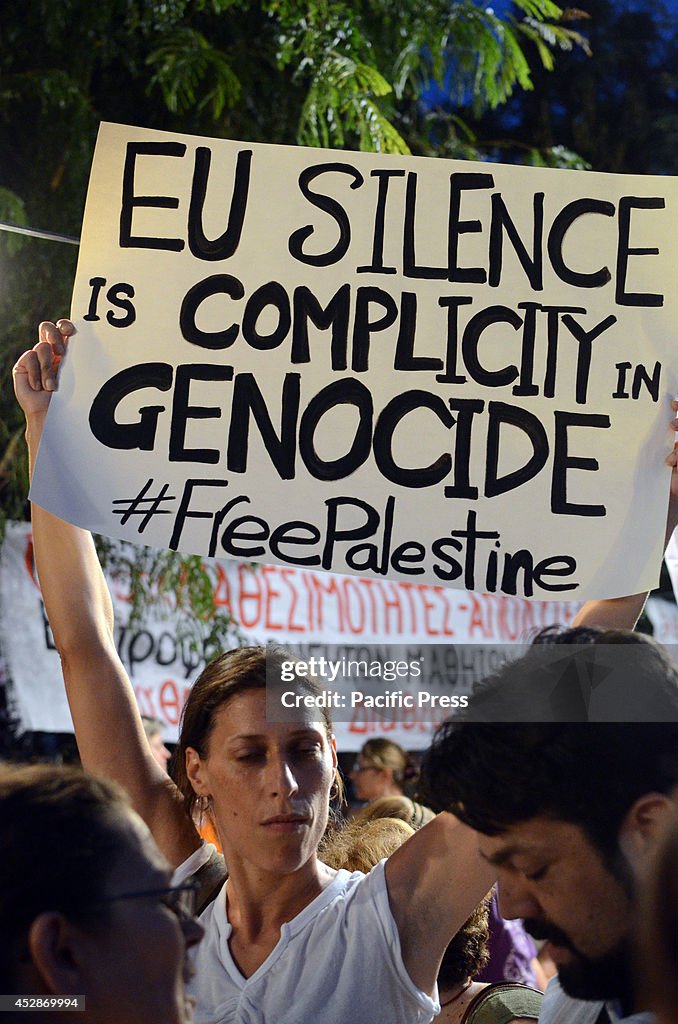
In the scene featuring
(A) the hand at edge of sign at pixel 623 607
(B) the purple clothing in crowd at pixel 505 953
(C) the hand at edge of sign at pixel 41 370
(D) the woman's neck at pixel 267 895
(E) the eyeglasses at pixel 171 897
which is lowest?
(B) the purple clothing in crowd at pixel 505 953

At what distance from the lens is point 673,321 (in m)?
1.79

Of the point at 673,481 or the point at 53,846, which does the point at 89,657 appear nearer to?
the point at 53,846

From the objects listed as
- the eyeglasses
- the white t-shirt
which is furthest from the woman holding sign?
the eyeglasses

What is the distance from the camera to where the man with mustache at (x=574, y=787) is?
1337mm

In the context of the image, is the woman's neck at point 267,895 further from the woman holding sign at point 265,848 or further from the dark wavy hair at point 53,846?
the dark wavy hair at point 53,846

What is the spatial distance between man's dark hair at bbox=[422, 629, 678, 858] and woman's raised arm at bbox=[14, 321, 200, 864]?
1.25ft

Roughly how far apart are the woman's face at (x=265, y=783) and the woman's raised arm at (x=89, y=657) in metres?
0.08

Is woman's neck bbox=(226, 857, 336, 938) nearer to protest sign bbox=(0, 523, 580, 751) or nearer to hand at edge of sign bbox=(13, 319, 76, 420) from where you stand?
hand at edge of sign bbox=(13, 319, 76, 420)

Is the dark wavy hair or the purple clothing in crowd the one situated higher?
the dark wavy hair

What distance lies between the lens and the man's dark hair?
142 centimetres

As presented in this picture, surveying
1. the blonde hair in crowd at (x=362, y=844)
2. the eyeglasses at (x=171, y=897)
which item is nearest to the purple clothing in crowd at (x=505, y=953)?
the blonde hair in crowd at (x=362, y=844)

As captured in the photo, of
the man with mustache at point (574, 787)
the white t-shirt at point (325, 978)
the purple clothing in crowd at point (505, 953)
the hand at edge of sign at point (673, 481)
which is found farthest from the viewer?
the purple clothing in crowd at point (505, 953)

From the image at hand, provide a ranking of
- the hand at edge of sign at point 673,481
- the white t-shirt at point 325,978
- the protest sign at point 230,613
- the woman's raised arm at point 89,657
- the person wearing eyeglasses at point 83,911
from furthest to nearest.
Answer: the protest sign at point 230,613
the hand at edge of sign at point 673,481
the woman's raised arm at point 89,657
the white t-shirt at point 325,978
the person wearing eyeglasses at point 83,911

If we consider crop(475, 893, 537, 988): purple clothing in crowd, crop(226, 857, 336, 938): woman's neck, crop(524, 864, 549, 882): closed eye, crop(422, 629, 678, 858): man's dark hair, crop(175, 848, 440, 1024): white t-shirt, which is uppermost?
crop(422, 629, 678, 858): man's dark hair
